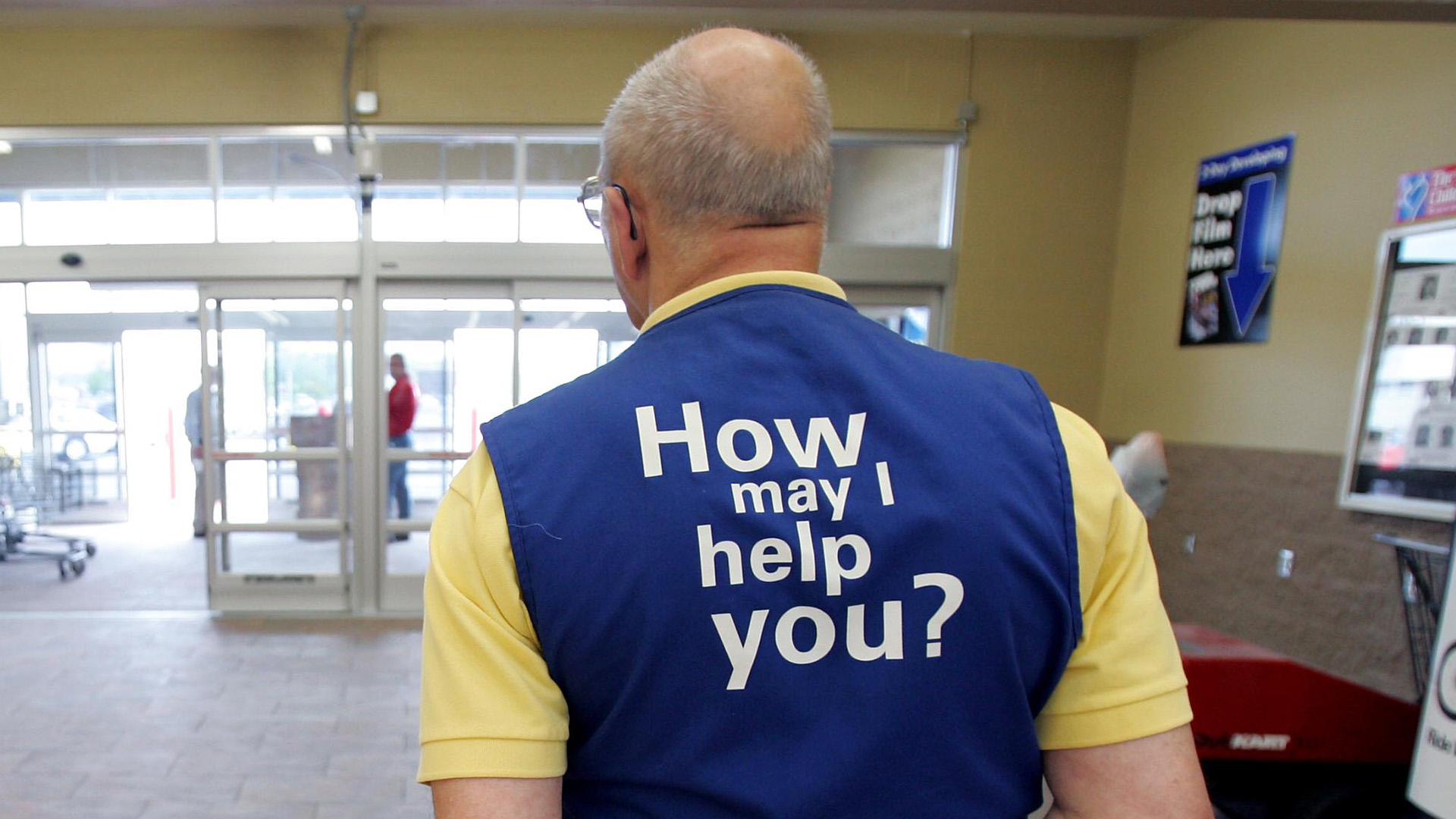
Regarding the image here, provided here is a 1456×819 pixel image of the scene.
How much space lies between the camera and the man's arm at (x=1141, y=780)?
0.63 m

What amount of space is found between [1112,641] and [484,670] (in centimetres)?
55

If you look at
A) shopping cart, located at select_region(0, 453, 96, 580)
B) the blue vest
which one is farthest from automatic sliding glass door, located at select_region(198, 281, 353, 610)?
the blue vest

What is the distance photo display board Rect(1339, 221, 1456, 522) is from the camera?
294 cm

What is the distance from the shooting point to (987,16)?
445 cm

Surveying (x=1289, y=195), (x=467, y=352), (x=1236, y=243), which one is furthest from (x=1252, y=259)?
(x=467, y=352)

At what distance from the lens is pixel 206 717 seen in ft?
10.8

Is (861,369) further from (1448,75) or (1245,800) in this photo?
(1448,75)

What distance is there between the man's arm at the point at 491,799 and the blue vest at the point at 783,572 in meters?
0.05

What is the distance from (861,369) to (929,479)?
0.10 meters

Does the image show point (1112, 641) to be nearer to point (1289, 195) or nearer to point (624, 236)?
point (624, 236)

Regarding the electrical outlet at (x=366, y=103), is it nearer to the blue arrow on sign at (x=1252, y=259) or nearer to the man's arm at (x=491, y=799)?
the man's arm at (x=491, y=799)

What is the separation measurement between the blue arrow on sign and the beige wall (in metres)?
0.97

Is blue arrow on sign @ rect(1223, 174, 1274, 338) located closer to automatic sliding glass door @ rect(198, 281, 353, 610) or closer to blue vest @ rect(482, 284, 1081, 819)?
blue vest @ rect(482, 284, 1081, 819)

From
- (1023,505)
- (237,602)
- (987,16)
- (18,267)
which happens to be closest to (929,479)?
(1023,505)
